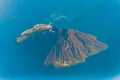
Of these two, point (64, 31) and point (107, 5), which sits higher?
point (107, 5)

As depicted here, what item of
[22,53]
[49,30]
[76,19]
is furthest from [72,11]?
[22,53]

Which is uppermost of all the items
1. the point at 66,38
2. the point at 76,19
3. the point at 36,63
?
the point at 76,19

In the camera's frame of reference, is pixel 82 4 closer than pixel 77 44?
No

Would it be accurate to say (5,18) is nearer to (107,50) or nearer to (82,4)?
(82,4)

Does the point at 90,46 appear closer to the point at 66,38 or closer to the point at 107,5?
the point at 66,38

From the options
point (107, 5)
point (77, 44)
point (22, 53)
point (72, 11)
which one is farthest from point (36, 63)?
point (107, 5)

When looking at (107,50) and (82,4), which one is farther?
(82,4)
